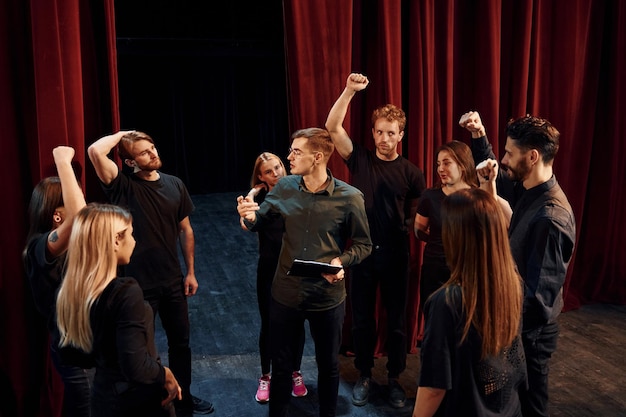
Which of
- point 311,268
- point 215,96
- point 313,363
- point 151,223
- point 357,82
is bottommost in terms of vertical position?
point 313,363

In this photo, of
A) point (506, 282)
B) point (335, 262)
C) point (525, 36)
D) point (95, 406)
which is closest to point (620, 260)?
point (525, 36)

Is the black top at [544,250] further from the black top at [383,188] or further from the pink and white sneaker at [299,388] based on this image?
the pink and white sneaker at [299,388]

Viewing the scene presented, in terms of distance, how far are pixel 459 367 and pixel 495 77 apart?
2707 mm

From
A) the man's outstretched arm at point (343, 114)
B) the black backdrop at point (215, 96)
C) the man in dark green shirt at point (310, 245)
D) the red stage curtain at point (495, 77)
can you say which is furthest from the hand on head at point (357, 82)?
the black backdrop at point (215, 96)

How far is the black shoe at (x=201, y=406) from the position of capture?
2987 millimetres

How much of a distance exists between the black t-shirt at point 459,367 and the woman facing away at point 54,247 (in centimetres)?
141

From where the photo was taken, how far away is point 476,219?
5.11ft

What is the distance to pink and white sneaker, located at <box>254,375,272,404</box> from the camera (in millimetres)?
3078

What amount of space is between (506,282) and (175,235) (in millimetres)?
1753

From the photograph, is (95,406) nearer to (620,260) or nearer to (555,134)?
(555,134)

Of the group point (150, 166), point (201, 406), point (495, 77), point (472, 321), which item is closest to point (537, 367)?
point (472, 321)

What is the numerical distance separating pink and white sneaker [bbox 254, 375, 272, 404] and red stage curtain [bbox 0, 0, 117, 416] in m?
1.03

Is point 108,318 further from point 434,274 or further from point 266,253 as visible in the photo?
point 434,274

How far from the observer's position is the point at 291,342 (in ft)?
A: 8.52
